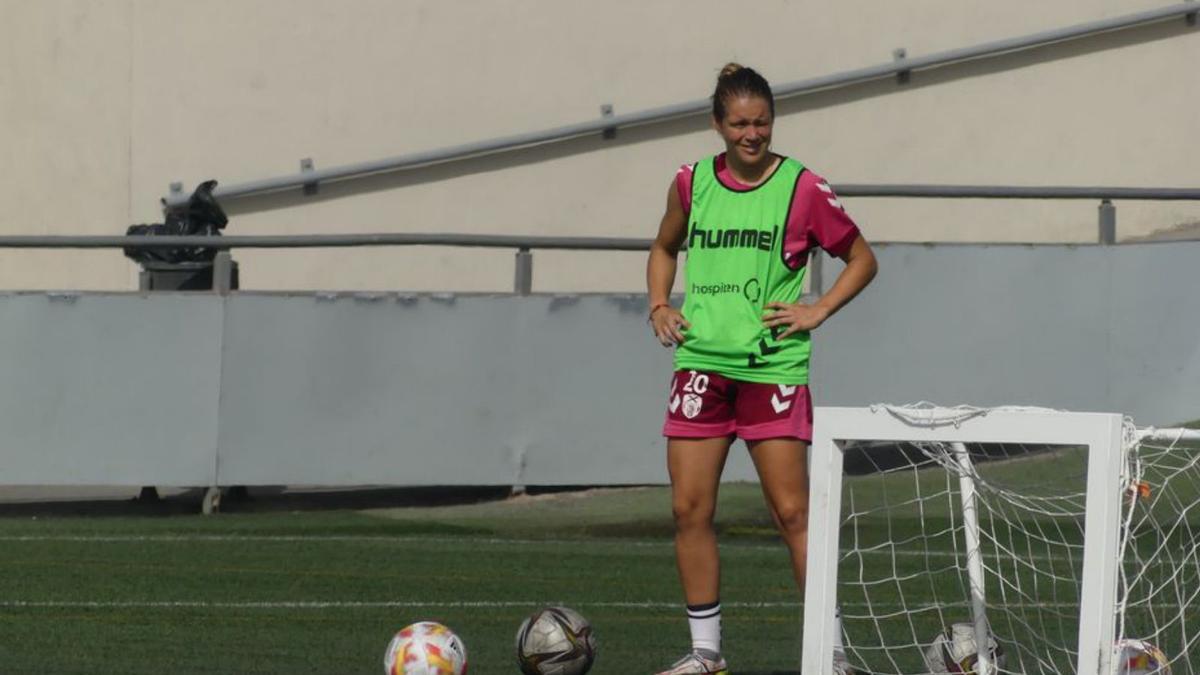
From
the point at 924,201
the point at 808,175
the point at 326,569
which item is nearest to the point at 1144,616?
the point at 808,175

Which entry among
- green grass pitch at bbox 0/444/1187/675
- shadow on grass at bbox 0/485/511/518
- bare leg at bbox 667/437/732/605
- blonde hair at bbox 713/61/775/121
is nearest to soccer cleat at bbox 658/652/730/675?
bare leg at bbox 667/437/732/605

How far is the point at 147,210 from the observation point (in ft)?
61.9

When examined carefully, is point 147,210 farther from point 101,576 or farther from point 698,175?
point 698,175

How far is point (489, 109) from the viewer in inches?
766

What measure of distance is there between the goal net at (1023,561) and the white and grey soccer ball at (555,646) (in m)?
0.98

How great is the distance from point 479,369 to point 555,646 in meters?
7.28

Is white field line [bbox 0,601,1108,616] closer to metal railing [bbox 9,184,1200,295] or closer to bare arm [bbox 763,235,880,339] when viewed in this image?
bare arm [bbox 763,235,880,339]

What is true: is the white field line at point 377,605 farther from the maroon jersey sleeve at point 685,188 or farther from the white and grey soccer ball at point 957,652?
the maroon jersey sleeve at point 685,188

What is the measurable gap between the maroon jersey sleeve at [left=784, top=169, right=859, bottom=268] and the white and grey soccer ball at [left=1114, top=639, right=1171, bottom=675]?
1640 mm

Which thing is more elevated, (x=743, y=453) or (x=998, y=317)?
(x=998, y=317)

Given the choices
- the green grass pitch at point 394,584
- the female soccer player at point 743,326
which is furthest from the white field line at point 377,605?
the female soccer player at point 743,326

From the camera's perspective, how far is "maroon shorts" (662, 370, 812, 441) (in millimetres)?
6977

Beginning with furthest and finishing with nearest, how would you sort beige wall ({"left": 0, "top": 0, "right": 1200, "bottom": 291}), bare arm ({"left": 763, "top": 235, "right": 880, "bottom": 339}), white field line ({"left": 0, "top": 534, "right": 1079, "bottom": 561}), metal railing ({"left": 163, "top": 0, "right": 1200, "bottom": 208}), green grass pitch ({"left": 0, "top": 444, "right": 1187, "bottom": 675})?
metal railing ({"left": 163, "top": 0, "right": 1200, "bottom": 208}), beige wall ({"left": 0, "top": 0, "right": 1200, "bottom": 291}), white field line ({"left": 0, "top": 534, "right": 1079, "bottom": 561}), green grass pitch ({"left": 0, "top": 444, "right": 1187, "bottom": 675}), bare arm ({"left": 763, "top": 235, "right": 880, "bottom": 339})

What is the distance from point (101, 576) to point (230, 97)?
937cm
